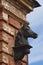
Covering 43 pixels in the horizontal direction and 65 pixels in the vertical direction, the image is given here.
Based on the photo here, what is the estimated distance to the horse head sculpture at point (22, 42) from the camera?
11.4 meters

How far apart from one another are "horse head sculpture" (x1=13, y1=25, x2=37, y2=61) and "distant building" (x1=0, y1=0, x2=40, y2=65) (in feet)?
0.49

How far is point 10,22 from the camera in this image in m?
11.5

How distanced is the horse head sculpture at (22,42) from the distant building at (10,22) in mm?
149

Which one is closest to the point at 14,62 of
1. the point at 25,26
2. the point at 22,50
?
the point at 22,50

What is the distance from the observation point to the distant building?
11.0 metres

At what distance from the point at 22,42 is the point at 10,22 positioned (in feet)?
2.29

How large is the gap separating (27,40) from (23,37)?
161 millimetres

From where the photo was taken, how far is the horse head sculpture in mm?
11422

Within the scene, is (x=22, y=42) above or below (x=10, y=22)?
below

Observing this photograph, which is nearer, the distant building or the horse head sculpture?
the distant building

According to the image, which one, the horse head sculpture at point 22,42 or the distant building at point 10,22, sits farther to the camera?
the horse head sculpture at point 22,42

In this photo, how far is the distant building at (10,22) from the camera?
11002mm

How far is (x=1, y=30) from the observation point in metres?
11.0

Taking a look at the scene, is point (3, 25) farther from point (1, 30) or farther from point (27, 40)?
point (27, 40)
